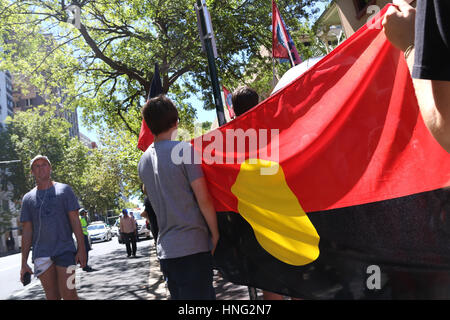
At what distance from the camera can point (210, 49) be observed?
540 centimetres

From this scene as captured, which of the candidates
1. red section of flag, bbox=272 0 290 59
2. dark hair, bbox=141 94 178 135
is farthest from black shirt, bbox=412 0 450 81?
red section of flag, bbox=272 0 290 59

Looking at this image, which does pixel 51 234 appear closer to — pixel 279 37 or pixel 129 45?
Answer: pixel 279 37

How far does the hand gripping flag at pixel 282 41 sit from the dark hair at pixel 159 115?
588cm

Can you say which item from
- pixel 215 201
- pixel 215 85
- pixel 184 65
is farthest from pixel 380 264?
pixel 184 65

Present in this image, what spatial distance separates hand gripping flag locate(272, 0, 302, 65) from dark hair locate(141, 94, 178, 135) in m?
5.88

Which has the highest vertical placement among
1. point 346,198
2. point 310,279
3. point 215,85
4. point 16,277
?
point 215,85

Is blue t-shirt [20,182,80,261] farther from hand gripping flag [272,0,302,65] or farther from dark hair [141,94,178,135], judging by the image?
hand gripping flag [272,0,302,65]

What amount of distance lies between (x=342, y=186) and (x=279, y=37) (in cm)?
680

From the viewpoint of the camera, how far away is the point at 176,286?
8.37ft

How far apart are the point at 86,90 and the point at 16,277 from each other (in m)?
7.39

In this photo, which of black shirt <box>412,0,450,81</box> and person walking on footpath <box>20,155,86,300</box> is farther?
person walking on footpath <box>20,155,86,300</box>

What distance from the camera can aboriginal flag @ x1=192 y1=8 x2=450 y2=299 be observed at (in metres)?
2.10

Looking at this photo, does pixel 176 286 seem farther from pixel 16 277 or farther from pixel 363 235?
pixel 16 277

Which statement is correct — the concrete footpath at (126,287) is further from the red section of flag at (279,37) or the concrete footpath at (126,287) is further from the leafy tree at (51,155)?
the leafy tree at (51,155)
